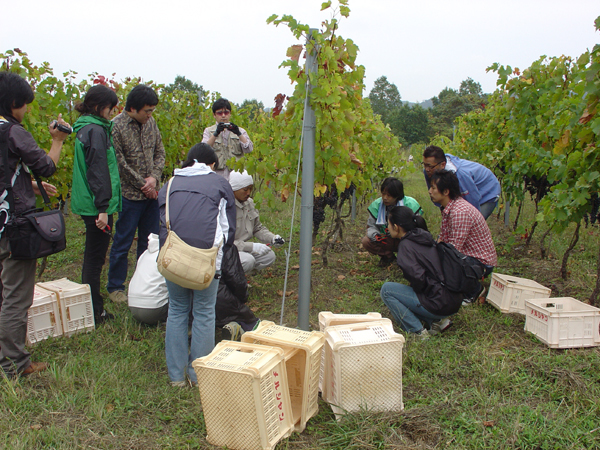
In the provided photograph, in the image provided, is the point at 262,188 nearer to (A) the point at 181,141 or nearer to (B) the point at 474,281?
(B) the point at 474,281

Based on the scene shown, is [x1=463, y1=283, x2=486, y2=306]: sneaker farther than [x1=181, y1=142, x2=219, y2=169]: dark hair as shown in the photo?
Yes

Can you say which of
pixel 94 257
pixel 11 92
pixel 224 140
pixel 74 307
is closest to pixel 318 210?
pixel 224 140

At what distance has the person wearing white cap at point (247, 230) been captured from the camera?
4045 millimetres

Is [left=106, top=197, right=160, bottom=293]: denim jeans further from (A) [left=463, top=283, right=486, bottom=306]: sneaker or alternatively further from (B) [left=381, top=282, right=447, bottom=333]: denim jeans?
(A) [left=463, top=283, right=486, bottom=306]: sneaker

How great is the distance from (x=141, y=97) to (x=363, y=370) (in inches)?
112

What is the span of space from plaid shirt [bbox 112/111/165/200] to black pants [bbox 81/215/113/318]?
0.43 meters

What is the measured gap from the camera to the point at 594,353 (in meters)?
3.04

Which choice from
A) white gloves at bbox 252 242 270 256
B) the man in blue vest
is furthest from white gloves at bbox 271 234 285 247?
the man in blue vest

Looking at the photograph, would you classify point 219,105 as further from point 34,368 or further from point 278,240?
point 34,368

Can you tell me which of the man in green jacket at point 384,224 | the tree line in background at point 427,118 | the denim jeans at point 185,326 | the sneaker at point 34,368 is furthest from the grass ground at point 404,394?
the tree line in background at point 427,118

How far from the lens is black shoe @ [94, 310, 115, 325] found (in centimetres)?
361

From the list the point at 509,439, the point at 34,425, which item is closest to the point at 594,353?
the point at 509,439

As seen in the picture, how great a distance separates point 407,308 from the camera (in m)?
3.40

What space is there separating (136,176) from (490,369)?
3.19 m
